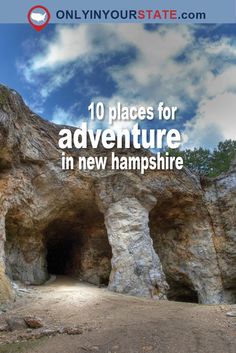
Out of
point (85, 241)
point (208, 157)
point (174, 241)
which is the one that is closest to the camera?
point (174, 241)

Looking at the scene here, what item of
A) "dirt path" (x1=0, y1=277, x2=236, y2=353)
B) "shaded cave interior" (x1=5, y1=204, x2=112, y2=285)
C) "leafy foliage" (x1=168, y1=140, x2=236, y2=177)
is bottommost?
"dirt path" (x1=0, y1=277, x2=236, y2=353)

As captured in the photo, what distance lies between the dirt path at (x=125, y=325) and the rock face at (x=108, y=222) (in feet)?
6.26

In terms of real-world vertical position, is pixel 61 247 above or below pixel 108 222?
below

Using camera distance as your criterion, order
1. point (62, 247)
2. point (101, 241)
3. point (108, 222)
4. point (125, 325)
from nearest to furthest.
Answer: point (125, 325) < point (108, 222) < point (101, 241) < point (62, 247)

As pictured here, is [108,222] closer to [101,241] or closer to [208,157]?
[101,241]

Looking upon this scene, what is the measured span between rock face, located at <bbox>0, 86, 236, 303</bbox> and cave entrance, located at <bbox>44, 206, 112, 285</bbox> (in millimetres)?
51

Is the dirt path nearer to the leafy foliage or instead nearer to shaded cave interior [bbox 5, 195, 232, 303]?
shaded cave interior [bbox 5, 195, 232, 303]

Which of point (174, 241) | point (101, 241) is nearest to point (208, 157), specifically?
point (174, 241)

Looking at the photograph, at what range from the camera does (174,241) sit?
57.8 feet

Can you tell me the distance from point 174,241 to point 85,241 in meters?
4.61

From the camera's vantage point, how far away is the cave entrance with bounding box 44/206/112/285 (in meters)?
16.6

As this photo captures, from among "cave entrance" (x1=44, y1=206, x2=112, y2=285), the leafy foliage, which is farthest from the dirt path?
the leafy foliage

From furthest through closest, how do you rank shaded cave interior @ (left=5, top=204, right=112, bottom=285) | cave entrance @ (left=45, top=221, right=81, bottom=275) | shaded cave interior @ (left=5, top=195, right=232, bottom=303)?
1. cave entrance @ (left=45, top=221, right=81, bottom=275)
2. shaded cave interior @ (left=5, top=195, right=232, bottom=303)
3. shaded cave interior @ (left=5, top=204, right=112, bottom=285)

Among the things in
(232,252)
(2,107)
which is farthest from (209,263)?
(2,107)
